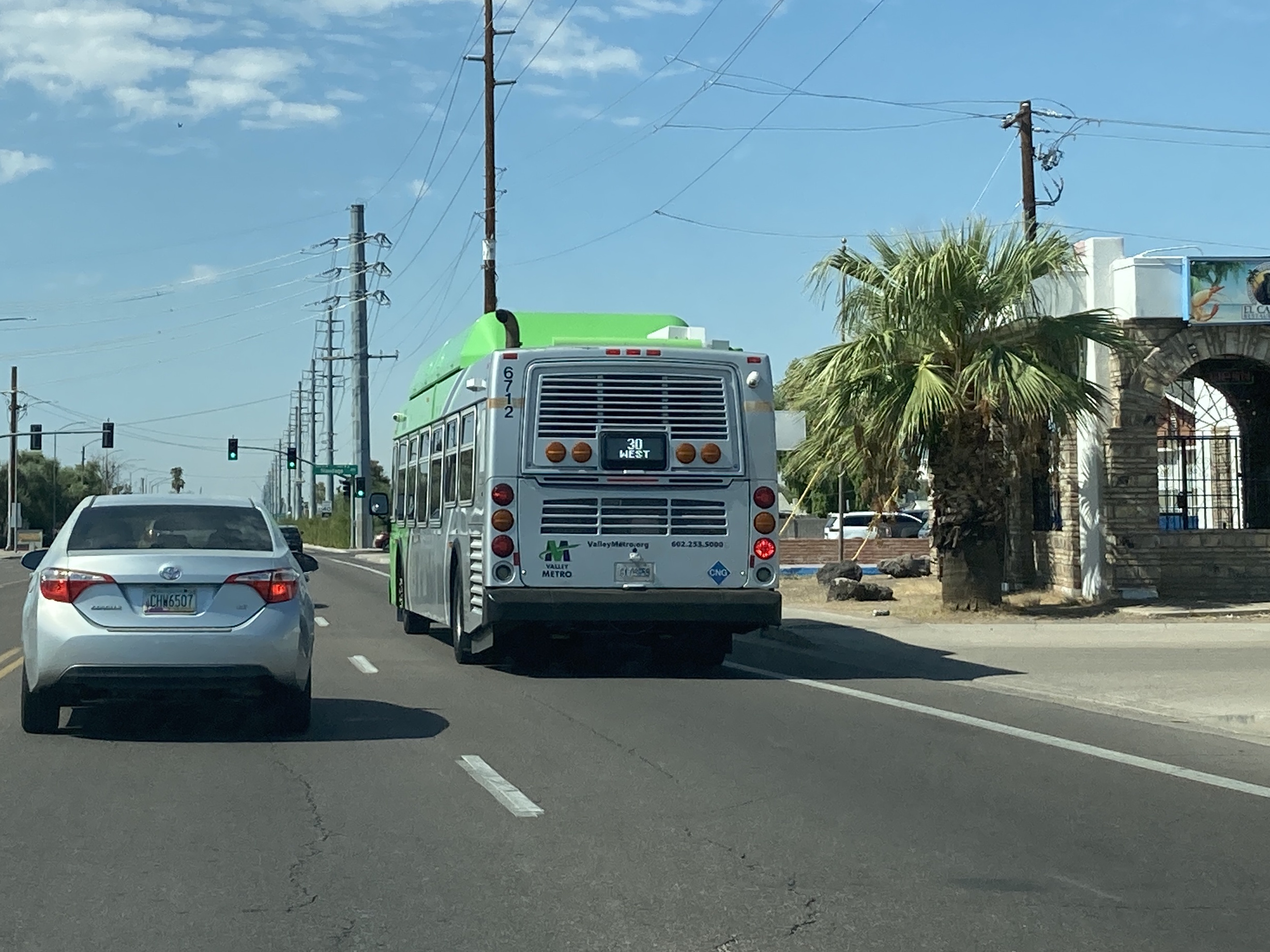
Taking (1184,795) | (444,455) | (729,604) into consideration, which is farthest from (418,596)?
(1184,795)

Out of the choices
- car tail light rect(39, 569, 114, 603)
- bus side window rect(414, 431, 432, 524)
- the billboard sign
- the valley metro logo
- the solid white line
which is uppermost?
the billboard sign

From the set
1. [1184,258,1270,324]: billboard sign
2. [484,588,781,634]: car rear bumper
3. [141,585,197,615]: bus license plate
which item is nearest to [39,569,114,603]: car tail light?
[141,585,197,615]: bus license plate

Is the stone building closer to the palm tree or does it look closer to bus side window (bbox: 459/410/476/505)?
Answer: the palm tree

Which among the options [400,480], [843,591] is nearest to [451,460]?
[400,480]

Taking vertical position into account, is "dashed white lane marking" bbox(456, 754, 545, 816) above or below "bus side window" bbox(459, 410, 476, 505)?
below

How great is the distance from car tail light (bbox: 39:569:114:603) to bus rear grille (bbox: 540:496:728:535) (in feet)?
17.5

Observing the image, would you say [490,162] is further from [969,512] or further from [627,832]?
[627,832]

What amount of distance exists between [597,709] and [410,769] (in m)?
3.30

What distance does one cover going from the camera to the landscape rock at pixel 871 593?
26703 mm

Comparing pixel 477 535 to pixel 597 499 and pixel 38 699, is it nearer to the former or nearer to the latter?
pixel 597 499

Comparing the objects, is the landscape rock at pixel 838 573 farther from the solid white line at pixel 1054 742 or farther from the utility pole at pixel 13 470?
the utility pole at pixel 13 470

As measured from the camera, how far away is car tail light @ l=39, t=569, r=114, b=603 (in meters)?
10.6

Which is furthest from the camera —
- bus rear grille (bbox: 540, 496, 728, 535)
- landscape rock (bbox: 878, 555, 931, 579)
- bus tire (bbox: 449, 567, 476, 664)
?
landscape rock (bbox: 878, 555, 931, 579)

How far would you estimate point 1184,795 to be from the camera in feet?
30.1
